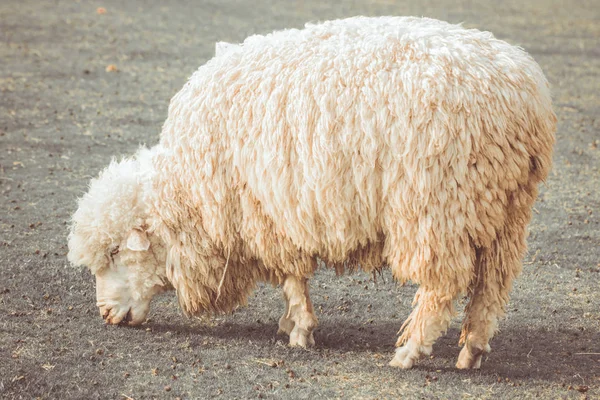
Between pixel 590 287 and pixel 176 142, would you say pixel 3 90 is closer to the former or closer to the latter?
pixel 176 142

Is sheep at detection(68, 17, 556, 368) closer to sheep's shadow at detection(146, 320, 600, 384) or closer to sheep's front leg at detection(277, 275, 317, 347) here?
sheep's front leg at detection(277, 275, 317, 347)

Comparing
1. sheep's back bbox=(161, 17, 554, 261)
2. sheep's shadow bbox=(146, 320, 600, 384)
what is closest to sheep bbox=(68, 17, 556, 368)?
sheep's back bbox=(161, 17, 554, 261)

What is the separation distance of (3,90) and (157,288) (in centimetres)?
648

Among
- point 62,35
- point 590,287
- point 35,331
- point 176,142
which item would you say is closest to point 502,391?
point 590,287

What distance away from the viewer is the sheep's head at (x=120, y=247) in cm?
480

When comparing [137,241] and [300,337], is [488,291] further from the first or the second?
[137,241]

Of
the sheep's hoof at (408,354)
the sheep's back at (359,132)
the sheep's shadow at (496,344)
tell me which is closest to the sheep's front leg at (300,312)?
the sheep's shadow at (496,344)

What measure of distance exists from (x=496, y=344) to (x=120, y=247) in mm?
2407

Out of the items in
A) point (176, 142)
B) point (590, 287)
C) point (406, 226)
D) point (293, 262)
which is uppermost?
point (176, 142)

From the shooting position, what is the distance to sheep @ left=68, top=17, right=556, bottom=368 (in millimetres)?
4195

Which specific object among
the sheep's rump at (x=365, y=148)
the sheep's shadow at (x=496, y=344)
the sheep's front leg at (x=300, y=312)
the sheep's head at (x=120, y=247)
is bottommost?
the sheep's shadow at (x=496, y=344)

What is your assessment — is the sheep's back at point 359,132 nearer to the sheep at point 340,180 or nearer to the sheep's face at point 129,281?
the sheep at point 340,180

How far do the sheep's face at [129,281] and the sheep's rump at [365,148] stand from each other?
263 mm

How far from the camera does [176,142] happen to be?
4.73 metres
